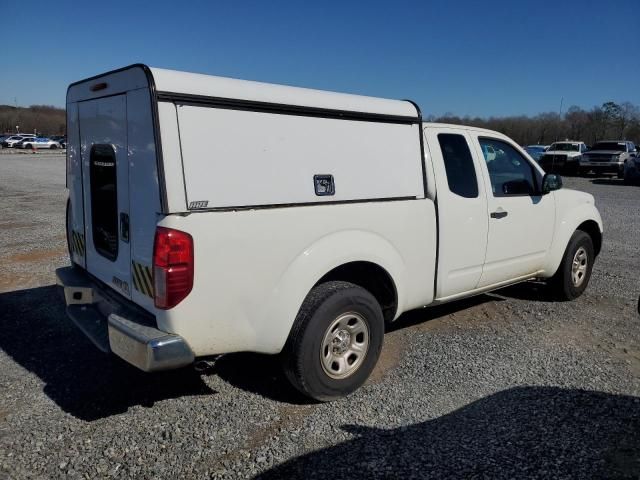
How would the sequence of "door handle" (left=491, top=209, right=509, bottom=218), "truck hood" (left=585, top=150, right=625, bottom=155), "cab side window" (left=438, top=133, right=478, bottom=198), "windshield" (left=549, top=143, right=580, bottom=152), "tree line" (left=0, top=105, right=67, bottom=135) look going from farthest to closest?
"tree line" (left=0, top=105, right=67, bottom=135) → "windshield" (left=549, top=143, right=580, bottom=152) → "truck hood" (left=585, top=150, right=625, bottom=155) → "door handle" (left=491, top=209, right=509, bottom=218) → "cab side window" (left=438, top=133, right=478, bottom=198)

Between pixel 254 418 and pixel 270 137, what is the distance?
5.96 ft

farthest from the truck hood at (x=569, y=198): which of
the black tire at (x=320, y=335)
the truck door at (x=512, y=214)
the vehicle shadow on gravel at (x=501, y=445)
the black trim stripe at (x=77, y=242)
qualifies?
the black trim stripe at (x=77, y=242)

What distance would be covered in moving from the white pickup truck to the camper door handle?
0.02 meters

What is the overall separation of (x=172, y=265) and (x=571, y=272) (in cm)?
469

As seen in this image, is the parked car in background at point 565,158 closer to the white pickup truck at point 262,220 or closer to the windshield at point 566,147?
the windshield at point 566,147

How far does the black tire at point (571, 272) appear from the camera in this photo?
A: 573 centimetres

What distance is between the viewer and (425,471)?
9.48 feet

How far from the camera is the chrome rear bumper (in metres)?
2.89

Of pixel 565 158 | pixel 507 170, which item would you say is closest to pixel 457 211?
pixel 507 170

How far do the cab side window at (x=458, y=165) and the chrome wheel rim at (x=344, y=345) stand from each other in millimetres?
1460

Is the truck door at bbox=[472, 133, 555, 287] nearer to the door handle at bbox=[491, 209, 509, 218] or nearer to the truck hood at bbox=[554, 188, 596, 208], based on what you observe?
the door handle at bbox=[491, 209, 509, 218]

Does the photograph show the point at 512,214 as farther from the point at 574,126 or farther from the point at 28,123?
the point at 28,123

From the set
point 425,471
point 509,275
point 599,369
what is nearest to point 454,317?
point 509,275

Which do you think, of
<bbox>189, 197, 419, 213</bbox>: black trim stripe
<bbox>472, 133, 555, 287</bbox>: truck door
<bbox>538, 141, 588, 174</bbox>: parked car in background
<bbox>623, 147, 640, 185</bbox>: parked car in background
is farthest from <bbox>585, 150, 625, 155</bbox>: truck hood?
<bbox>189, 197, 419, 213</bbox>: black trim stripe
